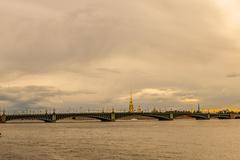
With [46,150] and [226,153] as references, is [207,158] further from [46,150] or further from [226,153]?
[46,150]

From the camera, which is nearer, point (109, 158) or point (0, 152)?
point (109, 158)

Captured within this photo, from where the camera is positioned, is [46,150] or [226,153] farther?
[46,150]

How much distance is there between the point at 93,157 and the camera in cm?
6047

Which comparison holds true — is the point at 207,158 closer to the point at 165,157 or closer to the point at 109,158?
the point at 165,157

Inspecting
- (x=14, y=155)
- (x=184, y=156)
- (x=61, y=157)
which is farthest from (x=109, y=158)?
(x=14, y=155)

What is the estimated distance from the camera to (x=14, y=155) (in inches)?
2469

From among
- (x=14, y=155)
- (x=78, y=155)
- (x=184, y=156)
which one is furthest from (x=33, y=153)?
(x=184, y=156)

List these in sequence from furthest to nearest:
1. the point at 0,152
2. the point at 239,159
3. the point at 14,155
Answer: the point at 0,152 < the point at 14,155 < the point at 239,159

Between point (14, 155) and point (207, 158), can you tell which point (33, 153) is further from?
point (207, 158)

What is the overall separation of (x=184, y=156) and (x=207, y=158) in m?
3.28

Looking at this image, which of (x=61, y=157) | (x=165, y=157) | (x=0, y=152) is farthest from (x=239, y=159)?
(x=0, y=152)

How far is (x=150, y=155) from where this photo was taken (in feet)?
202

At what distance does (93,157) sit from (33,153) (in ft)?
35.8

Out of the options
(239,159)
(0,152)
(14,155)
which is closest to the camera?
(239,159)
